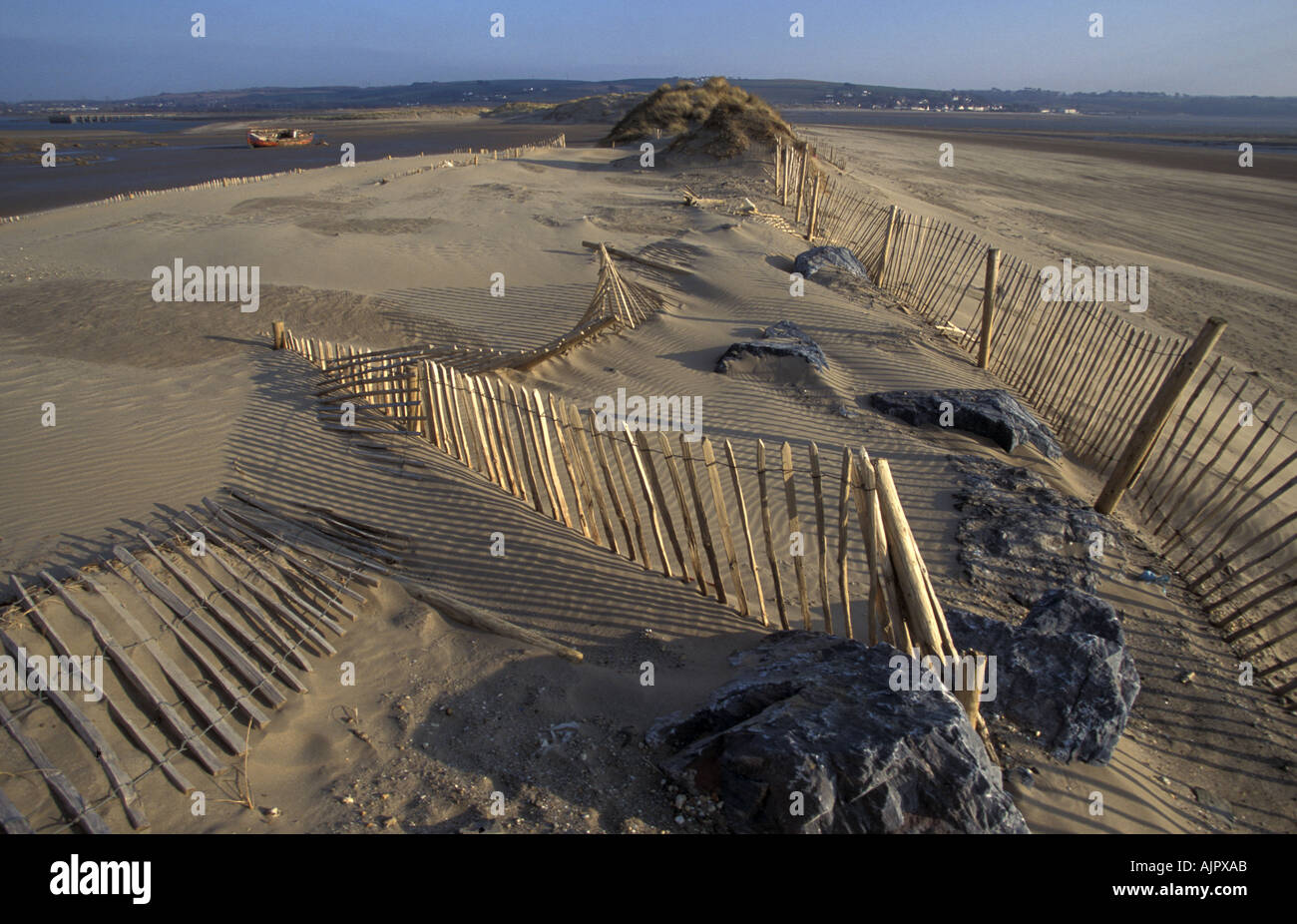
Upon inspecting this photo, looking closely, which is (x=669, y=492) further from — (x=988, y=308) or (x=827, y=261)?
(x=827, y=261)

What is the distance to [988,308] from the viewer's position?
359 inches

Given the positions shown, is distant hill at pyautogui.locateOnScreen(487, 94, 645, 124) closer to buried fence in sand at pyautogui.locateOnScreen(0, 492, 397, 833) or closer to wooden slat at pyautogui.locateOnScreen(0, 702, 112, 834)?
buried fence in sand at pyautogui.locateOnScreen(0, 492, 397, 833)

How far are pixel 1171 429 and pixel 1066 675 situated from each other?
5859mm

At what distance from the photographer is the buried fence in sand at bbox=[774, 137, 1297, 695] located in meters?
4.98

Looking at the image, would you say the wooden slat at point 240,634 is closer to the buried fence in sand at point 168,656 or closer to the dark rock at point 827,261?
the buried fence in sand at point 168,656

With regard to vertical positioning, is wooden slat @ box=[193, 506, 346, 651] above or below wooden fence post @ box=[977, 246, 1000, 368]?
below

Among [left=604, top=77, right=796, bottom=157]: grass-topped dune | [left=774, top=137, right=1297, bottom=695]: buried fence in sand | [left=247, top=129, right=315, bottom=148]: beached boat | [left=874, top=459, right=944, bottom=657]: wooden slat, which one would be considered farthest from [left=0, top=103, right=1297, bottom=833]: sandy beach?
[left=247, top=129, right=315, bottom=148]: beached boat

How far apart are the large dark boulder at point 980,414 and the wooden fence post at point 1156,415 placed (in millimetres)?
1154

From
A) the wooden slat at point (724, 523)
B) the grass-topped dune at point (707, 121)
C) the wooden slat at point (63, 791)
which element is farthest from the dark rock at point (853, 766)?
the grass-topped dune at point (707, 121)

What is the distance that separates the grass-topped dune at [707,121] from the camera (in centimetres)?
2609

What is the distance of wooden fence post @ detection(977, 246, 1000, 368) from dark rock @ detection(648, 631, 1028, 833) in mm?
7339
